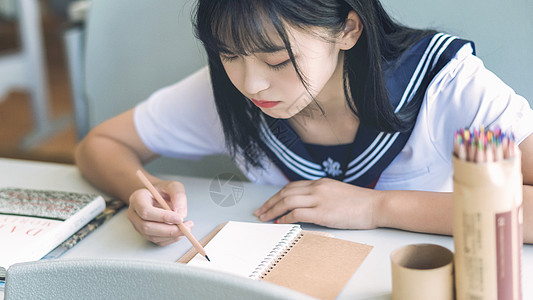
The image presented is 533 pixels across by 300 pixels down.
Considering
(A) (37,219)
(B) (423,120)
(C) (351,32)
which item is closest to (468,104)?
(B) (423,120)

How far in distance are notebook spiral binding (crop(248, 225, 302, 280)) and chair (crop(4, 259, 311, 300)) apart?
17 cm

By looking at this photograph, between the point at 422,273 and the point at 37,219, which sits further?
the point at 37,219

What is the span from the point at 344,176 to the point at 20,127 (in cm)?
248

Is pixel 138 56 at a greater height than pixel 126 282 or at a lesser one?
greater

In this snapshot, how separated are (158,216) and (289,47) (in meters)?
0.29

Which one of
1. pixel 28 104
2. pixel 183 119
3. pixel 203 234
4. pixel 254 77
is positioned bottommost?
pixel 28 104

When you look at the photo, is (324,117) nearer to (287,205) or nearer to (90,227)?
(287,205)

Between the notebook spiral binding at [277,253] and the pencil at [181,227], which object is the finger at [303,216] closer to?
the notebook spiral binding at [277,253]

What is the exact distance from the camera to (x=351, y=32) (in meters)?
0.91

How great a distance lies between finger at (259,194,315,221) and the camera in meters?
0.92

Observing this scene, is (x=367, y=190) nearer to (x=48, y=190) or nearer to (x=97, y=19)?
(x=48, y=190)

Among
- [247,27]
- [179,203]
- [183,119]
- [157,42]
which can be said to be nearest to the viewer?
[247,27]

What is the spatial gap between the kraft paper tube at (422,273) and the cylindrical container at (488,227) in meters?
0.02

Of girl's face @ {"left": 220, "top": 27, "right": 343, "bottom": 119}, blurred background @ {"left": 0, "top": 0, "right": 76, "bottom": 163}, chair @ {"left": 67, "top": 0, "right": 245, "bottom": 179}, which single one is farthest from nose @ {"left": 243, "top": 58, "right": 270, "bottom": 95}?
blurred background @ {"left": 0, "top": 0, "right": 76, "bottom": 163}
